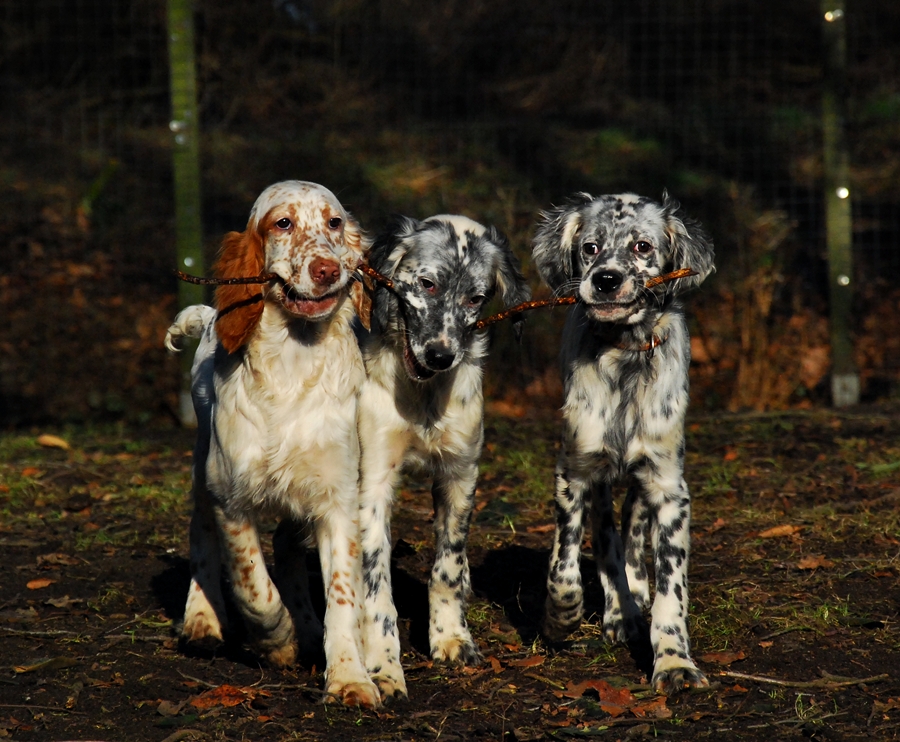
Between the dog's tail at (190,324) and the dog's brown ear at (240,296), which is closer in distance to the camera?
the dog's brown ear at (240,296)

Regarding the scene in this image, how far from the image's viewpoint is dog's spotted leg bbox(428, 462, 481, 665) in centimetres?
418

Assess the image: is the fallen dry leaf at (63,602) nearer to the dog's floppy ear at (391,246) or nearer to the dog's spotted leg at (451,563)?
the dog's spotted leg at (451,563)

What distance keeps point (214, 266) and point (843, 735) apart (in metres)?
2.37

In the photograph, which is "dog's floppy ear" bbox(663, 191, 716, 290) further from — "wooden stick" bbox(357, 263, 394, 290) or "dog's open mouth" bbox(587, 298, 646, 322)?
"wooden stick" bbox(357, 263, 394, 290)

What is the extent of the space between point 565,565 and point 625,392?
0.62 metres

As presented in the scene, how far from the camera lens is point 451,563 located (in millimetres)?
4191

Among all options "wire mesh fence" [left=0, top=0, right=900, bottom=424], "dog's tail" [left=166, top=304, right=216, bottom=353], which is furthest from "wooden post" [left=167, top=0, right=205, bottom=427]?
"dog's tail" [left=166, top=304, right=216, bottom=353]

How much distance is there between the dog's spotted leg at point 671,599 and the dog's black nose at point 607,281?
70 centimetres

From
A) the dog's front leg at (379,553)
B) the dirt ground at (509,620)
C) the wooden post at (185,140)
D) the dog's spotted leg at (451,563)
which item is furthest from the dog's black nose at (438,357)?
the wooden post at (185,140)

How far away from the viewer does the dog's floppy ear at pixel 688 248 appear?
422 centimetres

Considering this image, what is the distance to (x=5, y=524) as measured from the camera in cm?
578

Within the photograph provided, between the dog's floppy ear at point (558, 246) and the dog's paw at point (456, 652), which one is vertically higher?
the dog's floppy ear at point (558, 246)

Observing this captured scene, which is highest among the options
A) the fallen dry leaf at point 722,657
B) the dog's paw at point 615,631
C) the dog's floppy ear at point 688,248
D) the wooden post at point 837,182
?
the wooden post at point 837,182

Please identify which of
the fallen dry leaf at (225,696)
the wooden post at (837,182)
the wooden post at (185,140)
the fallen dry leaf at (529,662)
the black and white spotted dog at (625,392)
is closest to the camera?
the fallen dry leaf at (225,696)
